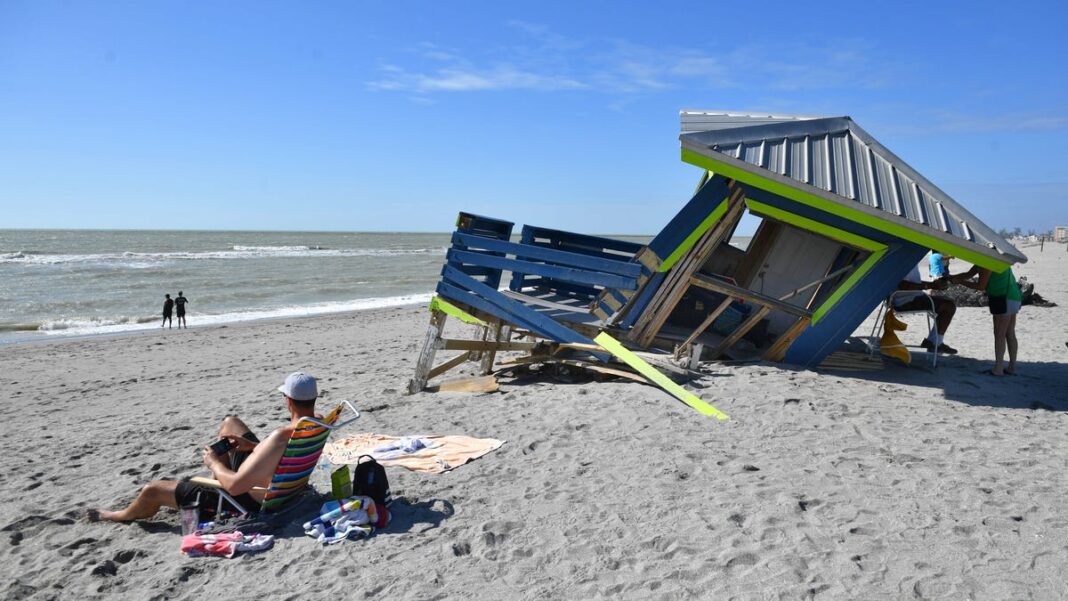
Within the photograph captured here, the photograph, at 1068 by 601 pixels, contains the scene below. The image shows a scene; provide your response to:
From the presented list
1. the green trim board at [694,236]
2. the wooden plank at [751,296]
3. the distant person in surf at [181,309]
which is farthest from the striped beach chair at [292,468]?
the distant person in surf at [181,309]

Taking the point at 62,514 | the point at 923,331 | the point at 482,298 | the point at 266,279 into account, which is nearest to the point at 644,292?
the point at 482,298

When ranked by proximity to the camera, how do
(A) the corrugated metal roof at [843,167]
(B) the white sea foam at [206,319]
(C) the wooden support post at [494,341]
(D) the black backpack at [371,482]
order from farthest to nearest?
1. (B) the white sea foam at [206,319]
2. (C) the wooden support post at [494,341]
3. (A) the corrugated metal roof at [843,167]
4. (D) the black backpack at [371,482]

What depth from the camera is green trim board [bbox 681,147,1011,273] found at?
22.6 ft

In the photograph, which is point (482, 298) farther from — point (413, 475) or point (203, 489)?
point (203, 489)

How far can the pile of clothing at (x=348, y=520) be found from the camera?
4664 millimetres

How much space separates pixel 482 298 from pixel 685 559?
5.06 metres

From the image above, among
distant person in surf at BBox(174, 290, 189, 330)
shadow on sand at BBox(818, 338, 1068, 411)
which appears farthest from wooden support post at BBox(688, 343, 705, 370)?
distant person in surf at BBox(174, 290, 189, 330)

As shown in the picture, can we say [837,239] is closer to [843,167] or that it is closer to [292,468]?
[843,167]

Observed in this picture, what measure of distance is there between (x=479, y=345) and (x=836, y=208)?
4.32 m

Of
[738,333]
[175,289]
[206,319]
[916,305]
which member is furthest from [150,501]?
[175,289]

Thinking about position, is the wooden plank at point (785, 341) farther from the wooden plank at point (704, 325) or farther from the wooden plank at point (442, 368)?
the wooden plank at point (442, 368)

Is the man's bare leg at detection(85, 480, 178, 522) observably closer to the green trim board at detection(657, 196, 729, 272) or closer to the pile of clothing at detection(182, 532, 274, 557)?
the pile of clothing at detection(182, 532, 274, 557)

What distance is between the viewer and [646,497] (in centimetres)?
507

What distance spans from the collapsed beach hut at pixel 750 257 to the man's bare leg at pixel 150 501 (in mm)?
4168
